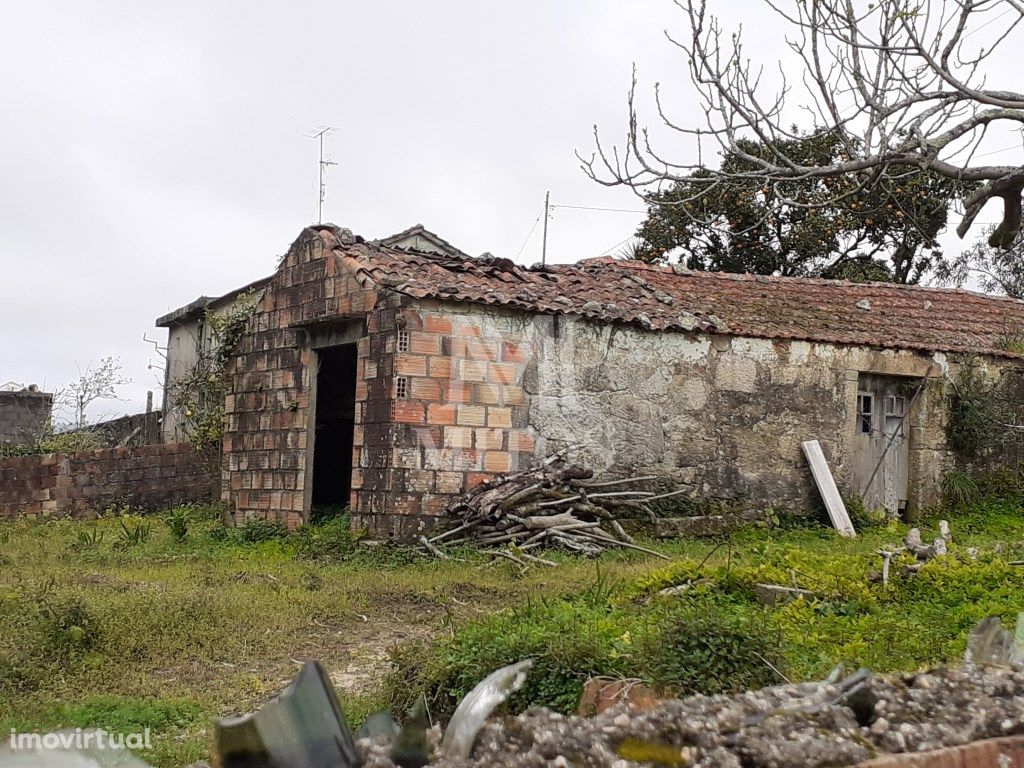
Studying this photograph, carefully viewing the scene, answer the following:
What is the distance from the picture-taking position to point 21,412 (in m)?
22.3

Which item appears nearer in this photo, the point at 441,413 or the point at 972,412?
the point at 441,413

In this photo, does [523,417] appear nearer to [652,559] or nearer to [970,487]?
[652,559]

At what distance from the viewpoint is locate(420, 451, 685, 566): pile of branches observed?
35.1 ft

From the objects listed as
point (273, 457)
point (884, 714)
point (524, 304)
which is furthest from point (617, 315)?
point (884, 714)

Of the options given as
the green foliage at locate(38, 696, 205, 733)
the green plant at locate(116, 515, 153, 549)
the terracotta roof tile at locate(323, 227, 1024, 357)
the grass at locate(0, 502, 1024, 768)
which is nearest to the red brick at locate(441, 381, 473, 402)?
the terracotta roof tile at locate(323, 227, 1024, 357)

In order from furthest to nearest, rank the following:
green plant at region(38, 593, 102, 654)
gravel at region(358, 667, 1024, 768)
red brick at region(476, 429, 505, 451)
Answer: red brick at region(476, 429, 505, 451)
green plant at region(38, 593, 102, 654)
gravel at region(358, 667, 1024, 768)

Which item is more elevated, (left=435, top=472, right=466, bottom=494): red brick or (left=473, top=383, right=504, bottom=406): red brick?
(left=473, top=383, right=504, bottom=406): red brick

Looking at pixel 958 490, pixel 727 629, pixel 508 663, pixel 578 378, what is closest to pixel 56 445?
pixel 578 378

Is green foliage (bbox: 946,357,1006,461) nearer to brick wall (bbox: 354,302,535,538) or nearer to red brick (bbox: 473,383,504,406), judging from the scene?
brick wall (bbox: 354,302,535,538)

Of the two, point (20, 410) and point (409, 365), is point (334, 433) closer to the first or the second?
point (409, 365)

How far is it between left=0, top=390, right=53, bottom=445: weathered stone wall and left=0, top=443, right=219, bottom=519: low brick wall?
23.6 feet

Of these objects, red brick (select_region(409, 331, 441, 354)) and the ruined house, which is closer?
red brick (select_region(409, 331, 441, 354))

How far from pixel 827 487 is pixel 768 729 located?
10.2 metres

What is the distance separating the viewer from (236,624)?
7.02 meters
